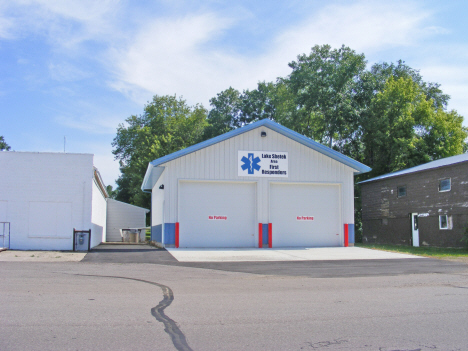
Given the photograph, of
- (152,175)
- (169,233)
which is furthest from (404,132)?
(169,233)

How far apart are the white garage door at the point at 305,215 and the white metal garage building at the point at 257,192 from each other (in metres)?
0.04

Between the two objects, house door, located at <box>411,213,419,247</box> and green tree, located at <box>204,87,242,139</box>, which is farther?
green tree, located at <box>204,87,242,139</box>

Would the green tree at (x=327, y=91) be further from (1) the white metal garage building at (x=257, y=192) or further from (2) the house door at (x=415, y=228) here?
(1) the white metal garage building at (x=257, y=192)

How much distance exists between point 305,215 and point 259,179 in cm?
295

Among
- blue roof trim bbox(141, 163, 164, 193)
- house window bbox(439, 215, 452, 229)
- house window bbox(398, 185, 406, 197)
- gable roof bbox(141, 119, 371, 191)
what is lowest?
house window bbox(439, 215, 452, 229)

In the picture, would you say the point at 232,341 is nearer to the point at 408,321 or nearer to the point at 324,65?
the point at 408,321

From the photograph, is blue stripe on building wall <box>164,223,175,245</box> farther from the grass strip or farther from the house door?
the house door

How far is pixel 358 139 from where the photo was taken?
42062mm

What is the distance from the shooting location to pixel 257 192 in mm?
21000

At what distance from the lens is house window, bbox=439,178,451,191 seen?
24.7 m

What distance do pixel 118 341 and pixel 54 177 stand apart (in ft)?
49.5

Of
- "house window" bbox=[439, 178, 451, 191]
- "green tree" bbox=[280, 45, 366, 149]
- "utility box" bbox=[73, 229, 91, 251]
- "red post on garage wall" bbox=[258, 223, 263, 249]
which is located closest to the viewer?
"utility box" bbox=[73, 229, 91, 251]

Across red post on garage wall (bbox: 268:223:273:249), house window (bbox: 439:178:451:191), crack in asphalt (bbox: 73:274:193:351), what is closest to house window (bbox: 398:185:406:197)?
house window (bbox: 439:178:451:191)

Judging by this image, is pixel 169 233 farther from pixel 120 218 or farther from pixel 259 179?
pixel 120 218
